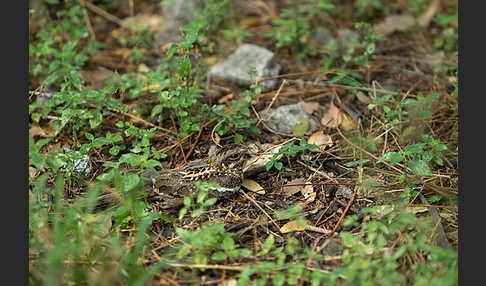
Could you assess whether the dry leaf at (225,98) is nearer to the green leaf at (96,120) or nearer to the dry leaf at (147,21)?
the green leaf at (96,120)

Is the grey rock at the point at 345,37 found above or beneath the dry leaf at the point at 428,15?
beneath

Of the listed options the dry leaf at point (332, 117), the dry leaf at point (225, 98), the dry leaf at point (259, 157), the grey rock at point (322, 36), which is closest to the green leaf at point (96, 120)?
the dry leaf at point (225, 98)

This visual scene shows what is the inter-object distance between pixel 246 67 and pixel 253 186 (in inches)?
54.0

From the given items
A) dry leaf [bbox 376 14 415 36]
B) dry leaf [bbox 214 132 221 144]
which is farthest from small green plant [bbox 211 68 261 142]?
dry leaf [bbox 376 14 415 36]

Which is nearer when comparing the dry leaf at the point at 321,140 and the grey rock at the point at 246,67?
the dry leaf at the point at 321,140

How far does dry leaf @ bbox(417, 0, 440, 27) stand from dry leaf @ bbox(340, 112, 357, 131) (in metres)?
1.77

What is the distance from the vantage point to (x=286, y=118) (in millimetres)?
3742

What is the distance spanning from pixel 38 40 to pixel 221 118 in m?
2.22

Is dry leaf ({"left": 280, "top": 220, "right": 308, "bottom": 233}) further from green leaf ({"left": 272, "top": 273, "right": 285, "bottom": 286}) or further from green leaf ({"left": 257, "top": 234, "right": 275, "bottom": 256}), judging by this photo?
green leaf ({"left": 272, "top": 273, "right": 285, "bottom": 286})

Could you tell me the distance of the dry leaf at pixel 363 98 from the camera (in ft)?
12.9

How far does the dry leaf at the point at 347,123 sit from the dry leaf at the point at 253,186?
36.5 inches

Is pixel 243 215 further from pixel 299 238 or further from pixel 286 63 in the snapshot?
pixel 286 63

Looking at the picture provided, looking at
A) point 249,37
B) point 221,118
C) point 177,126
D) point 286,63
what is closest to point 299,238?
point 221,118

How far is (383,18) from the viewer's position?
4980 millimetres
